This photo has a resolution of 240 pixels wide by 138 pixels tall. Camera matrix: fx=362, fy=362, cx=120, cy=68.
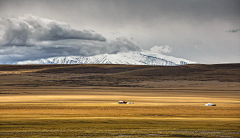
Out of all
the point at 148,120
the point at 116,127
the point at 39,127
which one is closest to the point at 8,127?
the point at 39,127

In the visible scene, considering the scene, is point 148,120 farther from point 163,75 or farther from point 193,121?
point 163,75

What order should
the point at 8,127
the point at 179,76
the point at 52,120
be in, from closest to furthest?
the point at 8,127, the point at 52,120, the point at 179,76

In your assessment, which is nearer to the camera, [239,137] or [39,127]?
[239,137]

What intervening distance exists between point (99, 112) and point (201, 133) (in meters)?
9.79

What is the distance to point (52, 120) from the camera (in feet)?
64.5

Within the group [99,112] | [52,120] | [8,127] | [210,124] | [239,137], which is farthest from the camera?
[99,112]

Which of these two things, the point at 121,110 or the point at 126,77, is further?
the point at 126,77

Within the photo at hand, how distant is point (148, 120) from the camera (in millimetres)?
19969

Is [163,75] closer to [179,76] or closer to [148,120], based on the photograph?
[179,76]

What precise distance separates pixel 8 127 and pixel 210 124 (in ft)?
32.7

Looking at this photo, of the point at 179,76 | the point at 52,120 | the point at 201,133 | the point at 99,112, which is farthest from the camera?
the point at 179,76

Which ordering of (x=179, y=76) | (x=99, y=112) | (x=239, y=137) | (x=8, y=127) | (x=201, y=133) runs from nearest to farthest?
1. (x=239, y=137)
2. (x=201, y=133)
3. (x=8, y=127)
4. (x=99, y=112)
5. (x=179, y=76)

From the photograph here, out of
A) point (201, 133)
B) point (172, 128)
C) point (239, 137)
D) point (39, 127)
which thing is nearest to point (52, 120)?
point (39, 127)

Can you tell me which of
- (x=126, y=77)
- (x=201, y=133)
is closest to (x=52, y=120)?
(x=201, y=133)
